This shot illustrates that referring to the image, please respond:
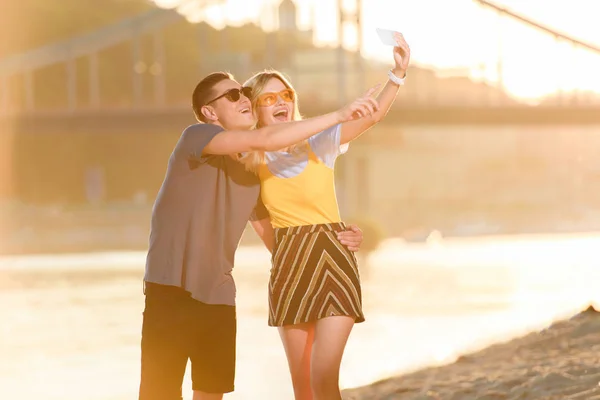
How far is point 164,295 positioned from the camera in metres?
3.68

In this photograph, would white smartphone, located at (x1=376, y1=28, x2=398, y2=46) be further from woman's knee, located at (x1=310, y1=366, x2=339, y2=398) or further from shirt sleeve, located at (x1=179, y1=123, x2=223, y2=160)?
woman's knee, located at (x1=310, y1=366, x2=339, y2=398)

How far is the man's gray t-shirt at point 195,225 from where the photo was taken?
364 cm

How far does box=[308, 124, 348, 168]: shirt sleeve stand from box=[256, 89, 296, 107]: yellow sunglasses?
0.15m

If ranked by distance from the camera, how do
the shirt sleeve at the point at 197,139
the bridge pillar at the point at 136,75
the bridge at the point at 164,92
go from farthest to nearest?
the bridge pillar at the point at 136,75 → the bridge at the point at 164,92 → the shirt sleeve at the point at 197,139

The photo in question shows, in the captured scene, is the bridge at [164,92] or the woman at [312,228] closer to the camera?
the woman at [312,228]

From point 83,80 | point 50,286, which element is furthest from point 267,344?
point 83,80

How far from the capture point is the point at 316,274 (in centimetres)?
384

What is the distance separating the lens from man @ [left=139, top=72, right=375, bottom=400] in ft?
11.9

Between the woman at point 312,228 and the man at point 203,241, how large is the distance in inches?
4.4

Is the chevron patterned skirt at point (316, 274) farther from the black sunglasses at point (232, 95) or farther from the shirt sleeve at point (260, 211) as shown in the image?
the black sunglasses at point (232, 95)

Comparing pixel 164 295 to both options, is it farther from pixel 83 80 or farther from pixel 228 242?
pixel 83 80

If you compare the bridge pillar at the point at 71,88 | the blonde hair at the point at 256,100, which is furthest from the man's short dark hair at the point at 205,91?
the bridge pillar at the point at 71,88

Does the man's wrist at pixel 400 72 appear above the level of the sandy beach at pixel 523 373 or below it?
above

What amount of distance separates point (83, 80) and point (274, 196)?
74339 mm
